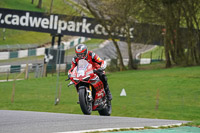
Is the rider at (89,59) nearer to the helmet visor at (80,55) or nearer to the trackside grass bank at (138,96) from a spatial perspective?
the helmet visor at (80,55)

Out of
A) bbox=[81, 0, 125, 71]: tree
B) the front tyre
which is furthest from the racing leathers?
bbox=[81, 0, 125, 71]: tree

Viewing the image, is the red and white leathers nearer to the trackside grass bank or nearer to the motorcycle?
the motorcycle

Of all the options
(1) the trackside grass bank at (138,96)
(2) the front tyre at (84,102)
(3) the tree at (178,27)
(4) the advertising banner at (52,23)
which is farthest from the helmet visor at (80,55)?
(4) the advertising banner at (52,23)

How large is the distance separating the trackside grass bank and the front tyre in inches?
229

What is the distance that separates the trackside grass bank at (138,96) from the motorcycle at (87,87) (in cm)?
519

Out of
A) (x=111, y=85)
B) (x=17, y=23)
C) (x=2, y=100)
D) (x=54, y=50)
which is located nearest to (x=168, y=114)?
(x=2, y=100)

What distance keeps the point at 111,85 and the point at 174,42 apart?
13311 mm

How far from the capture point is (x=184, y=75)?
32469 millimetres

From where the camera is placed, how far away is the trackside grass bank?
18.8 m

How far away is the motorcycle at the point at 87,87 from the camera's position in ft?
37.4

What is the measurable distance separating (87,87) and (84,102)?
56cm

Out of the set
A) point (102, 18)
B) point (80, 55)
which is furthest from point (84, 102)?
point (102, 18)

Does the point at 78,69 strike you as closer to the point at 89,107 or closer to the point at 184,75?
the point at 89,107

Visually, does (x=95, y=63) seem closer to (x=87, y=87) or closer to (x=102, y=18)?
(x=87, y=87)
